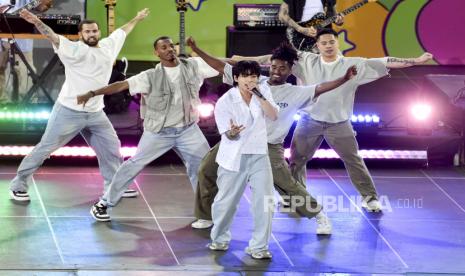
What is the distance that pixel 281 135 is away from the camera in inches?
398

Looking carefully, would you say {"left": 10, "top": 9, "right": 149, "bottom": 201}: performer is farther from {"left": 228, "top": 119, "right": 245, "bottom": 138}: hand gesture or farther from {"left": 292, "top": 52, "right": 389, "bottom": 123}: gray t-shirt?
{"left": 228, "top": 119, "right": 245, "bottom": 138}: hand gesture

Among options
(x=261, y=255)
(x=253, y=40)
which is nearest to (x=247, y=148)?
(x=261, y=255)

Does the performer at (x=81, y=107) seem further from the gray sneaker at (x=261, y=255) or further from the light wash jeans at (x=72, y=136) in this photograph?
the gray sneaker at (x=261, y=255)

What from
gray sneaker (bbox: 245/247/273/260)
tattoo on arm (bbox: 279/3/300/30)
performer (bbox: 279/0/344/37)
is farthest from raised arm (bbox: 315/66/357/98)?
performer (bbox: 279/0/344/37)

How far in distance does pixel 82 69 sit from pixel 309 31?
3080 mm

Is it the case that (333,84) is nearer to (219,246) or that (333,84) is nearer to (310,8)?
(219,246)

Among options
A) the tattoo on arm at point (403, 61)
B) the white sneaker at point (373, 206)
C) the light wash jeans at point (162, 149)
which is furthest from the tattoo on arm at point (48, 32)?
the white sneaker at point (373, 206)

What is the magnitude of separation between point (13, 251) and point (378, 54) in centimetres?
755

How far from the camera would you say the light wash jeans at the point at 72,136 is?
11.0 m

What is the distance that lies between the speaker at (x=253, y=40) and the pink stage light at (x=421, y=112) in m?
1.96

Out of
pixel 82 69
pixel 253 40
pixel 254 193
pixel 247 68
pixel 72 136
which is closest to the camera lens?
pixel 247 68

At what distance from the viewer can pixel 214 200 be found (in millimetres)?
9719

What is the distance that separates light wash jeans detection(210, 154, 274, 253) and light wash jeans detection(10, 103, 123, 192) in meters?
1.90

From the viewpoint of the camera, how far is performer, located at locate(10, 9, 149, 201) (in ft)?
35.6
